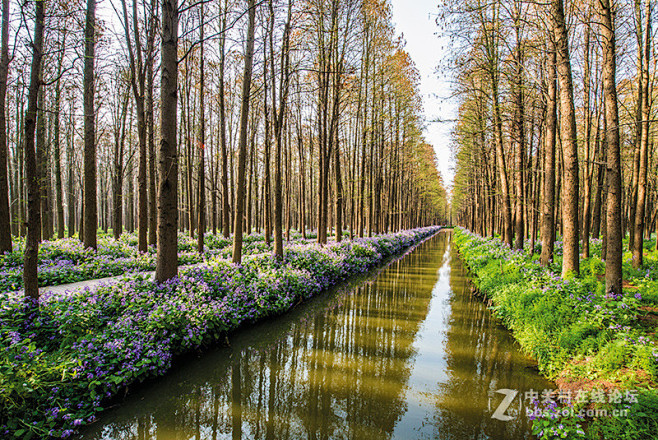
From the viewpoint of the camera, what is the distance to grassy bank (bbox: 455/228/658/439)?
3074 millimetres

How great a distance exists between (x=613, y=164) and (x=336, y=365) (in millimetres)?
6254

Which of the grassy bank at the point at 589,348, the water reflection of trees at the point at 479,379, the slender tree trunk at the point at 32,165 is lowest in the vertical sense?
the water reflection of trees at the point at 479,379

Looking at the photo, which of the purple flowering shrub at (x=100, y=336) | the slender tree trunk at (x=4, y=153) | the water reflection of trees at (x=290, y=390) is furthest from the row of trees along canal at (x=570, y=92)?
A: the slender tree trunk at (x=4, y=153)

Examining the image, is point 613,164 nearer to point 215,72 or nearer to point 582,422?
point 582,422

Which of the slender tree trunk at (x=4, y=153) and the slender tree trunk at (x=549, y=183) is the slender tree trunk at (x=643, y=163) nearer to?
the slender tree trunk at (x=549, y=183)

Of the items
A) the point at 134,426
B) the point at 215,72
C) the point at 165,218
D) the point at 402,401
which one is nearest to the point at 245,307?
the point at 165,218

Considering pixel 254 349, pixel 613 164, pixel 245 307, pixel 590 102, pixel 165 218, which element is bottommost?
pixel 254 349

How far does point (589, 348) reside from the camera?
13.5ft

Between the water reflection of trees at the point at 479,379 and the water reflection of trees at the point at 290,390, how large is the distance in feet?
2.11

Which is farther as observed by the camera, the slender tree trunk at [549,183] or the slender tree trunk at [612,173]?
the slender tree trunk at [549,183]

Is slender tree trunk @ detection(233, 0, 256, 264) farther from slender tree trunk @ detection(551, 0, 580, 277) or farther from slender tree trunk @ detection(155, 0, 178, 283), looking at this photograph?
slender tree trunk @ detection(551, 0, 580, 277)

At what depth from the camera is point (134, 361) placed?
13.8 ft

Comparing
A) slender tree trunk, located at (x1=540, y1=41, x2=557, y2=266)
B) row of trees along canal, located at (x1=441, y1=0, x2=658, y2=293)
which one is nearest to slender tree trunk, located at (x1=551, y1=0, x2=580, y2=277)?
row of trees along canal, located at (x1=441, y1=0, x2=658, y2=293)

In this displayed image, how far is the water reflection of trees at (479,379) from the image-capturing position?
11.8 feet
